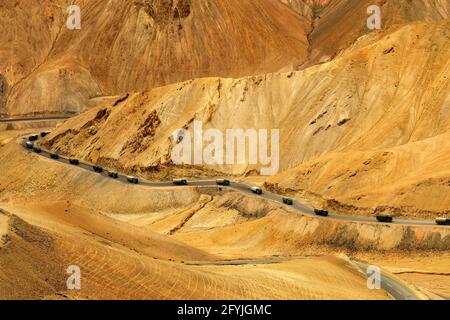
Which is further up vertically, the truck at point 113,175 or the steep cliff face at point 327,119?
the steep cliff face at point 327,119

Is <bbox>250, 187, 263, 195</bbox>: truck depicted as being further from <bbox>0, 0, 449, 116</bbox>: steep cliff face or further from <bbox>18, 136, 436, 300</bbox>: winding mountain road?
<bbox>0, 0, 449, 116</bbox>: steep cliff face

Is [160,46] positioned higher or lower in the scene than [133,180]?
higher

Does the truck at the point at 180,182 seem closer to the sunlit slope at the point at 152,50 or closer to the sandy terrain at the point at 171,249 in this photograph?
the sandy terrain at the point at 171,249

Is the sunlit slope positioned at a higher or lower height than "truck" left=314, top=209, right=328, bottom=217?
higher

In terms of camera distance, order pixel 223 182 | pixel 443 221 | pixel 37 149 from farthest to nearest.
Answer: pixel 37 149
pixel 223 182
pixel 443 221

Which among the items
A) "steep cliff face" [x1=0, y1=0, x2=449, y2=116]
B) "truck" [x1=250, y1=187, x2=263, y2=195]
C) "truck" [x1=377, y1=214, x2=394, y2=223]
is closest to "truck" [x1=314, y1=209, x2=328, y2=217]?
"truck" [x1=377, y1=214, x2=394, y2=223]

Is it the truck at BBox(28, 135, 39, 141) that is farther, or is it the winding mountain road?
the truck at BBox(28, 135, 39, 141)

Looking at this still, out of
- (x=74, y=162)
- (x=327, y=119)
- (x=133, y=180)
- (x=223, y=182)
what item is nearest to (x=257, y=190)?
(x=223, y=182)

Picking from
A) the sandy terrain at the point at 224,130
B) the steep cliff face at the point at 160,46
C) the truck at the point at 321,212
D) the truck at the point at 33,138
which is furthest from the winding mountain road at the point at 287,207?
the steep cliff face at the point at 160,46

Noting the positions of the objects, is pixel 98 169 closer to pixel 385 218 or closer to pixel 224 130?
pixel 224 130

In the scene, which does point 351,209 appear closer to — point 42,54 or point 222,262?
point 222,262

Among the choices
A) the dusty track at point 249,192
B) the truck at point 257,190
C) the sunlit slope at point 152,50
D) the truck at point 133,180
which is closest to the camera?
the dusty track at point 249,192
